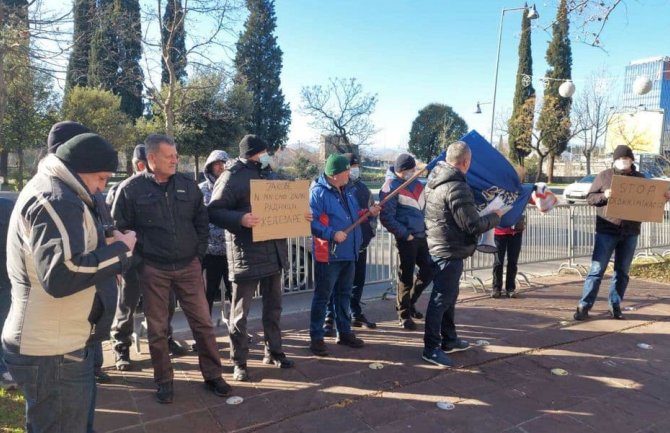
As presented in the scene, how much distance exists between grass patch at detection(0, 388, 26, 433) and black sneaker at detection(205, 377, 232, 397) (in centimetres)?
Result: 126

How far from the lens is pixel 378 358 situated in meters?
4.57

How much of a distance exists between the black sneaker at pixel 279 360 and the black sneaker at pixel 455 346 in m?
1.46

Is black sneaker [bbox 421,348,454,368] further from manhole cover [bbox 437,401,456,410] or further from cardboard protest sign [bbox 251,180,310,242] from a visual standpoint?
cardboard protest sign [bbox 251,180,310,242]

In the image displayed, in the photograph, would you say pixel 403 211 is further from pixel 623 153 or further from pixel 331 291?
pixel 623 153

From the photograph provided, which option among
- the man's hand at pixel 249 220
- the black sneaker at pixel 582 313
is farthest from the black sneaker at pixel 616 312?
the man's hand at pixel 249 220

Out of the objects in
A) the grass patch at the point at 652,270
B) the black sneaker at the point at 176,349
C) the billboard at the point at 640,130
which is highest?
the billboard at the point at 640,130

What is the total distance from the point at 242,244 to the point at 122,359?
1.54 m

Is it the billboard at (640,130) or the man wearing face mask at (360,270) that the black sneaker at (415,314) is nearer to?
the man wearing face mask at (360,270)

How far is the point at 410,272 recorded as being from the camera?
18.1 ft

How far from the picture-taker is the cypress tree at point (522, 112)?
127ft

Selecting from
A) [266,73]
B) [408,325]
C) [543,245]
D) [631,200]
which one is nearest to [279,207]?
[408,325]

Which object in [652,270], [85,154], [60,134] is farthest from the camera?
[652,270]

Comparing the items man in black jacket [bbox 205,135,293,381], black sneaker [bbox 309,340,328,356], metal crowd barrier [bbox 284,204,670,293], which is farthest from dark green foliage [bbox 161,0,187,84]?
black sneaker [bbox 309,340,328,356]

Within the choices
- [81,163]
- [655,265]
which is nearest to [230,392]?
[81,163]
